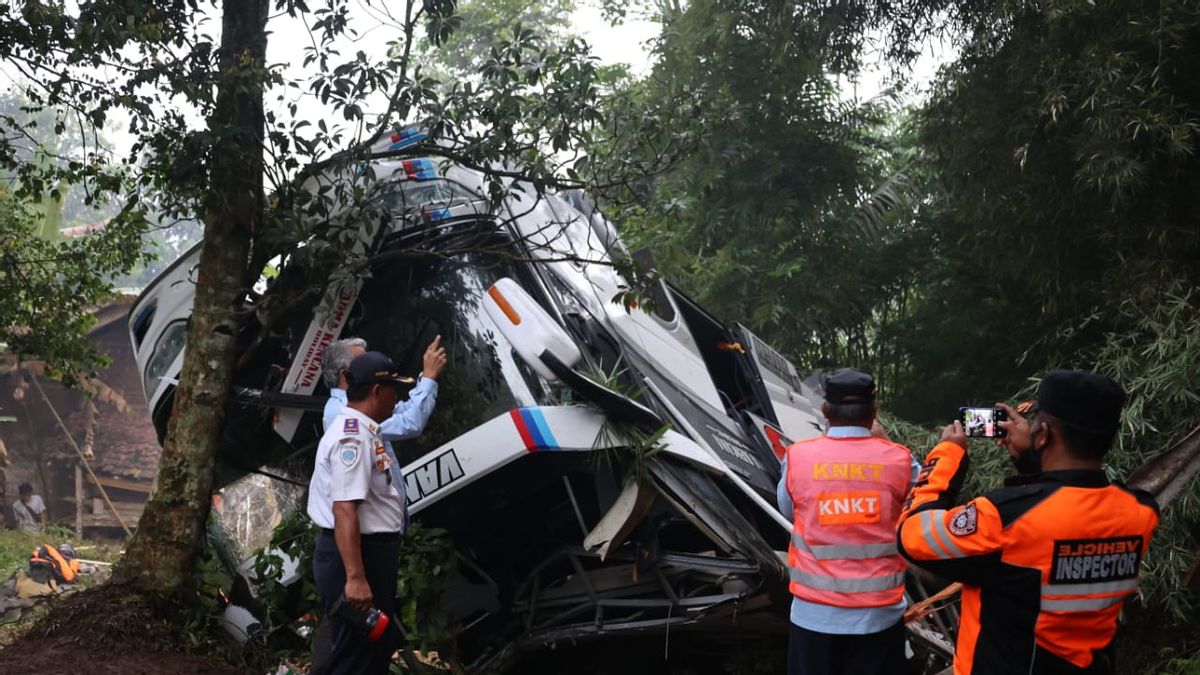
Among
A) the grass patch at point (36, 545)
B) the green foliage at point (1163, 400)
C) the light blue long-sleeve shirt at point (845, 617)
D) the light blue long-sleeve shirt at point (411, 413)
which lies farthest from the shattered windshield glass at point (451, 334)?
the grass patch at point (36, 545)

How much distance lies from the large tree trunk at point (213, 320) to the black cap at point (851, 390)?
2.83 m

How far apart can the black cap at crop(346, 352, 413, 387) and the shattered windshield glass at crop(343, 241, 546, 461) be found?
81cm

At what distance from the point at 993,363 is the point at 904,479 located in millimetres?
6500

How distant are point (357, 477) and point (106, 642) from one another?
1486 millimetres

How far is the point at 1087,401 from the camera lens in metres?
2.27

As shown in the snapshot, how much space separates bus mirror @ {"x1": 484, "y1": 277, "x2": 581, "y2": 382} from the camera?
13.1 feet

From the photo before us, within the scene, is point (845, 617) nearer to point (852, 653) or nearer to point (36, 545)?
point (852, 653)

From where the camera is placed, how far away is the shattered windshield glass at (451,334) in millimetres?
4480

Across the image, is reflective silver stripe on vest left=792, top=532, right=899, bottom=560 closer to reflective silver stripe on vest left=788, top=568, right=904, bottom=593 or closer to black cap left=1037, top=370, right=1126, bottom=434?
reflective silver stripe on vest left=788, top=568, right=904, bottom=593

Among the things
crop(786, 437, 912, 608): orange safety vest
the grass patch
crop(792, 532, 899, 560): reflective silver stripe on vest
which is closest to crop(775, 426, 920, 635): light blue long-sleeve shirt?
crop(786, 437, 912, 608): orange safety vest

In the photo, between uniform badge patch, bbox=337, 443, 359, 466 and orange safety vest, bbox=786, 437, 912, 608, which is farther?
uniform badge patch, bbox=337, 443, 359, 466

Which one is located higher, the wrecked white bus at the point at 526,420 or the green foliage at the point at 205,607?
the wrecked white bus at the point at 526,420

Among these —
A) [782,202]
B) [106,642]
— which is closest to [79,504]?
[782,202]

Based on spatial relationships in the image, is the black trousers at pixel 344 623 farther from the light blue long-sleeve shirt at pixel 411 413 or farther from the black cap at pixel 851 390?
the black cap at pixel 851 390
